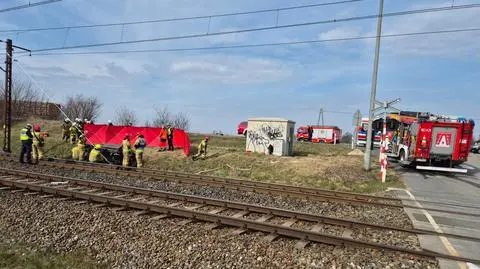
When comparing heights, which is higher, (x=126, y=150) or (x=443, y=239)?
(x=126, y=150)

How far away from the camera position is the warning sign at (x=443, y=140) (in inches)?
722

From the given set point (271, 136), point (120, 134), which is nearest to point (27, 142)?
point (120, 134)

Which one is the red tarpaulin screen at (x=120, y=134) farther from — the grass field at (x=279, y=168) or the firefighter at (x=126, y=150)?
the firefighter at (x=126, y=150)

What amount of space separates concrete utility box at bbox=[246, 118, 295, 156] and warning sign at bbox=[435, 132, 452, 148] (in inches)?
287

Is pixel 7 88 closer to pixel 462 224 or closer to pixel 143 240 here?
pixel 143 240

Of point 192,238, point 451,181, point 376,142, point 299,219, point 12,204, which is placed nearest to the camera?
point 192,238

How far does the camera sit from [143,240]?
6.77 metres

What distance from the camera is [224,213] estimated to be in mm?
8664

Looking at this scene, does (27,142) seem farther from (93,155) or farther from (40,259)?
(40,259)

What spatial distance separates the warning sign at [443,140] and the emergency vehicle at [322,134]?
1251 inches

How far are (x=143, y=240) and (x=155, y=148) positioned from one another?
A: 54.4 ft

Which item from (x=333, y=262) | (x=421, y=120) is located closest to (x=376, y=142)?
(x=421, y=120)

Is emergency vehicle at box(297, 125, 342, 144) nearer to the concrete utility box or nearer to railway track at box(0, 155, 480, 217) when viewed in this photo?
the concrete utility box

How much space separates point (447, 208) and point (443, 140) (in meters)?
9.29
